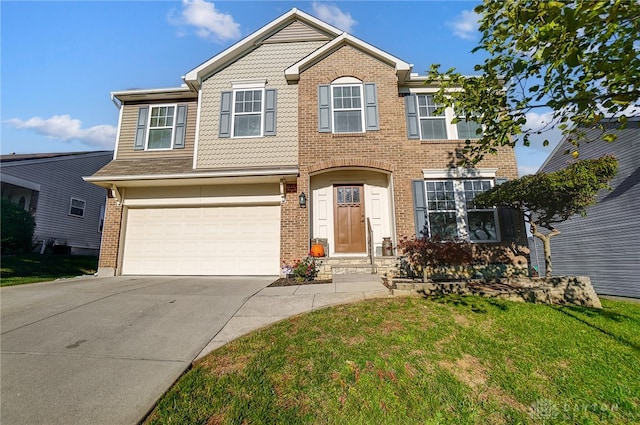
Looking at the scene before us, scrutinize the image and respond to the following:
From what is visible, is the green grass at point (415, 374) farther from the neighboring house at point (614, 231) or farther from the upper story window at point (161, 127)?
the upper story window at point (161, 127)

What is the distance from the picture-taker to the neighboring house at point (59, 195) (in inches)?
556

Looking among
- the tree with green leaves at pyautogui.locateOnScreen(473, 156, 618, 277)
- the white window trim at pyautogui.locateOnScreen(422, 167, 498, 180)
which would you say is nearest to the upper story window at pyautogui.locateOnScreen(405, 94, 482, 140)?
the white window trim at pyautogui.locateOnScreen(422, 167, 498, 180)

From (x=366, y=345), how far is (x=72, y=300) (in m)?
6.04

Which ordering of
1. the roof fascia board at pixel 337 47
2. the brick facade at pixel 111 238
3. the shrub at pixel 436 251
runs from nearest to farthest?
the shrub at pixel 436 251 < the brick facade at pixel 111 238 < the roof fascia board at pixel 337 47

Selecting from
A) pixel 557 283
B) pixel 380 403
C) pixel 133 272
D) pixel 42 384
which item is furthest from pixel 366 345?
pixel 133 272

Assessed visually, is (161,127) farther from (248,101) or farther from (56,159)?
(56,159)

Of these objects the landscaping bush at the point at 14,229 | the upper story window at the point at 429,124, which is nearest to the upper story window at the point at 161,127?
the landscaping bush at the point at 14,229

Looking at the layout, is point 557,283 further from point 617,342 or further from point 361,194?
point 361,194

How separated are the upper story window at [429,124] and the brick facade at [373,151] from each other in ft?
0.82

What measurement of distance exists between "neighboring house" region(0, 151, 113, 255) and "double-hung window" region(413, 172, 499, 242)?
59.1 ft

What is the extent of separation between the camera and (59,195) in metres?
15.5

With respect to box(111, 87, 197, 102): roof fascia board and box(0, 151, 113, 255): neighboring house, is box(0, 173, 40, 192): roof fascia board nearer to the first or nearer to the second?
box(0, 151, 113, 255): neighboring house

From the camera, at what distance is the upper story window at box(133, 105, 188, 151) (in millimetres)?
10242

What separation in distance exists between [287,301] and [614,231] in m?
12.3
